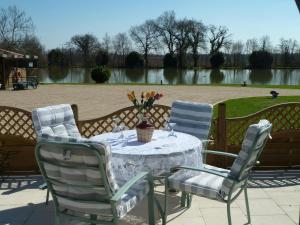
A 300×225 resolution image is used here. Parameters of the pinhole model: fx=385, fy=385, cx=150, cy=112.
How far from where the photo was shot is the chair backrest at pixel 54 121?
3787 millimetres

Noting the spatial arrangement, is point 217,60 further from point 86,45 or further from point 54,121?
point 54,121

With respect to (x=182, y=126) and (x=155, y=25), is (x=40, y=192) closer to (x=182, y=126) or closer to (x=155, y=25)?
(x=182, y=126)

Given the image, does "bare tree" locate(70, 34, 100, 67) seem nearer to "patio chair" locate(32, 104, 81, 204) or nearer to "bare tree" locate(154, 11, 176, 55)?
"bare tree" locate(154, 11, 176, 55)

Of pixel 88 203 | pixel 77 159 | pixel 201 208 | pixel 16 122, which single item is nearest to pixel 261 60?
pixel 16 122

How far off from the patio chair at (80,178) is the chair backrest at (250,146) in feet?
2.57

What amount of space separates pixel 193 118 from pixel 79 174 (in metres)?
2.17

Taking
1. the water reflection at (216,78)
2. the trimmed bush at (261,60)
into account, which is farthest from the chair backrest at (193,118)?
the trimmed bush at (261,60)

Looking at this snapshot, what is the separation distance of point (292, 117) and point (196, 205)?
2.20 meters

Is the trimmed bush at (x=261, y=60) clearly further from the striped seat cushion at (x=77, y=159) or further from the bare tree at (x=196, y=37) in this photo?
the striped seat cushion at (x=77, y=159)

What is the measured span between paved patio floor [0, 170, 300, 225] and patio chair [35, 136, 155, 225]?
0.94 m

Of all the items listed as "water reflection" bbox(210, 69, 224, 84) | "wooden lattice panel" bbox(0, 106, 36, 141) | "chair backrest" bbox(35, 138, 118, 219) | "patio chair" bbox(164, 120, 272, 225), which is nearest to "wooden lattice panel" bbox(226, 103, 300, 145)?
"patio chair" bbox(164, 120, 272, 225)

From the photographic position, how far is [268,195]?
4.08 m

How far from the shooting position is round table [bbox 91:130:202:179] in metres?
3.04

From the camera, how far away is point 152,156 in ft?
9.98
